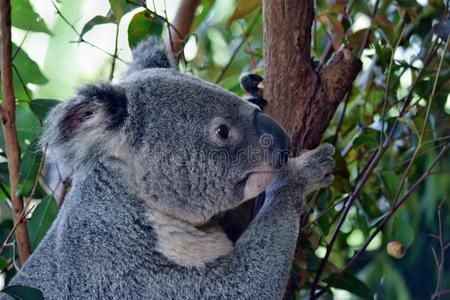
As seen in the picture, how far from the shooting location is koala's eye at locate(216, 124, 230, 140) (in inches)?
95.9

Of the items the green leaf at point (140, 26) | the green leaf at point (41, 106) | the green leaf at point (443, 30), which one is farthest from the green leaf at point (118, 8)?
the green leaf at point (443, 30)

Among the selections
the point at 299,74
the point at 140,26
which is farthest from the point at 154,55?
the point at 299,74

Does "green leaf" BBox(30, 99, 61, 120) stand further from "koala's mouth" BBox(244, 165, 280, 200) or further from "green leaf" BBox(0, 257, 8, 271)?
"koala's mouth" BBox(244, 165, 280, 200)

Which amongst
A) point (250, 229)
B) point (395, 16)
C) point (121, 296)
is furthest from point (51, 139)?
point (395, 16)

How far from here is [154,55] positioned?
114 inches

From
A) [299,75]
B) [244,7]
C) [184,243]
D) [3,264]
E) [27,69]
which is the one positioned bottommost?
[3,264]

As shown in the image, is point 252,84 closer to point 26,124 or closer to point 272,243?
point 272,243

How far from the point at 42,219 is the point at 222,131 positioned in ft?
2.98

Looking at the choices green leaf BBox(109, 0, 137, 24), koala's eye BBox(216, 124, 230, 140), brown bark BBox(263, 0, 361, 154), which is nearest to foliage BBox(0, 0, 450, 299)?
green leaf BBox(109, 0, 137, 24)

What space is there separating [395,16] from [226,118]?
1.38 m

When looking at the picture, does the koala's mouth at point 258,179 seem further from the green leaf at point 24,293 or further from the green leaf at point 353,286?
the green leaf at point 24,293

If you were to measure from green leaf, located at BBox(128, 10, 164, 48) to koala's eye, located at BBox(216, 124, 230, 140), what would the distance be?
63cm

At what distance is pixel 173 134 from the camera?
243 cm

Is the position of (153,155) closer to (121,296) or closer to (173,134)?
(173,134)
